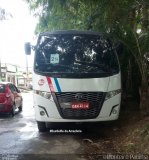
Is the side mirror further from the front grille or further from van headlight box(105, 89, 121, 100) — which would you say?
van headlight box(105, 89, 121, 100)

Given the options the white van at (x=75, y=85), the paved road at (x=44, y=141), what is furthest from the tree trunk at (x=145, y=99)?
the paved road at (x=44, y=141)

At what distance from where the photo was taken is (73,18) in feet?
49.8

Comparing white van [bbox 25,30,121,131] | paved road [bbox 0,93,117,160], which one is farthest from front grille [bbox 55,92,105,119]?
paved road [bbox 0,93,117,160]

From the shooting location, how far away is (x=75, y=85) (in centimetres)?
964

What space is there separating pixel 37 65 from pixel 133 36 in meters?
3.00

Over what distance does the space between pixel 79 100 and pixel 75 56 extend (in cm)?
136

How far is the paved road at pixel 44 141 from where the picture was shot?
313 inches

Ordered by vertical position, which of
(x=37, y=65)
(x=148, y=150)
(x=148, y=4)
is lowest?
(x=148, y=150)

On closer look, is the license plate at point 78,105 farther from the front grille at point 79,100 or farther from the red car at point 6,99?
the red car at point 6,99

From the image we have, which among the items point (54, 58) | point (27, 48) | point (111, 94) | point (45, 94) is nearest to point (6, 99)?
point (27, 48)

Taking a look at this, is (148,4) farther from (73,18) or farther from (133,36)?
(73,18)

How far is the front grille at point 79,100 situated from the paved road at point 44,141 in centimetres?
69

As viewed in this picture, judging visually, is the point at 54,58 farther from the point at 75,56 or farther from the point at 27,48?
the point at 27,48

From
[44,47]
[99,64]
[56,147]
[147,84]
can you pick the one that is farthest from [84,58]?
[56,147]
